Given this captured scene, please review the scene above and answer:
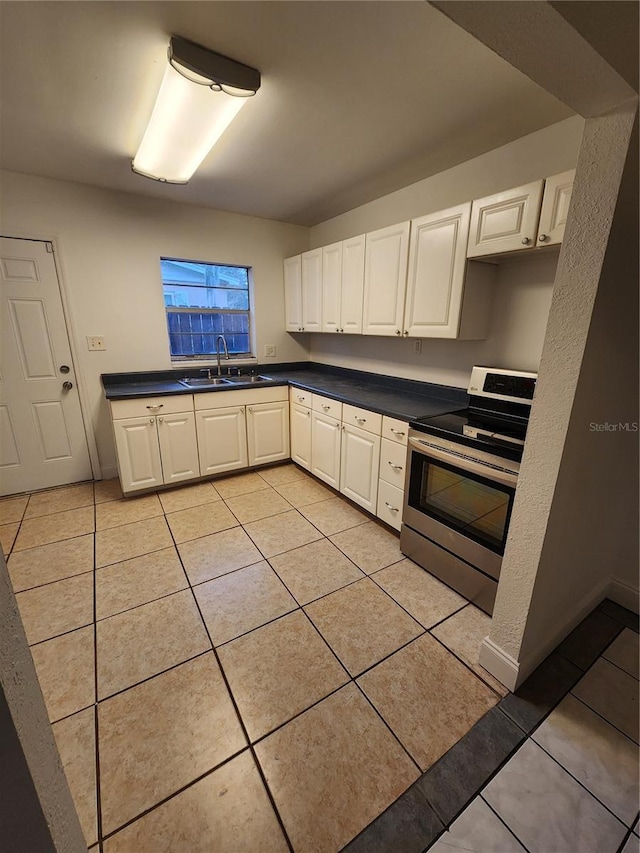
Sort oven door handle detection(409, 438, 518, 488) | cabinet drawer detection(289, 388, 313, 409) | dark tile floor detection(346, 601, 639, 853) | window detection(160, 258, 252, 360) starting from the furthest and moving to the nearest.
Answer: window detection(160, 258, 252, 360) → cabinet drawer detection(289, 388, 313, 409) → oven door handle detection(409, 438, 518, 488) → dark tile floor detection(346, 601, 639, 853)

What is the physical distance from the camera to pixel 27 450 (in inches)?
115

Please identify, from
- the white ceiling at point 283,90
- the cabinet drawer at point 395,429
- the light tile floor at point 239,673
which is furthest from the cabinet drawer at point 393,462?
the white ceiling at point 283,90

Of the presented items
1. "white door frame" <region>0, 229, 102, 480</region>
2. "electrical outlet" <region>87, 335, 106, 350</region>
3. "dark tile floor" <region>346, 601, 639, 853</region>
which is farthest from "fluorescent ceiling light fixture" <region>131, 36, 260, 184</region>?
"dark tile floor" <region>346, 601, 639, 853</region>

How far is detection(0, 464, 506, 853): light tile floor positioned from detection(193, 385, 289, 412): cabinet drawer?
0.99 metres

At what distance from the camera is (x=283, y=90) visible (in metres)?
1.62

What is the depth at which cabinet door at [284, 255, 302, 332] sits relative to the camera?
3.51 metres

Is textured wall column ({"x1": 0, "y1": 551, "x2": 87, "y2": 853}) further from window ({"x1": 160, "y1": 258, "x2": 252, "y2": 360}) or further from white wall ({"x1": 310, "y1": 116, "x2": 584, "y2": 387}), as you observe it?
window ({"x1": 160, "y1": 258, "x2": 252, "y2": 360})

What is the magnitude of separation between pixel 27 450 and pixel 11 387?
0.52 metres

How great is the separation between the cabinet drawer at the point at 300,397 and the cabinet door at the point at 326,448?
5.3 inches

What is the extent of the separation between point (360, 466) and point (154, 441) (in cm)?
164

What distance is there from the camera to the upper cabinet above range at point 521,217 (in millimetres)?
1632

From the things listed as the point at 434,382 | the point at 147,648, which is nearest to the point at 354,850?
the point at 147,648

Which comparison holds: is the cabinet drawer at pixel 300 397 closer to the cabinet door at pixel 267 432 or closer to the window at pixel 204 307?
the cabinet door at pixel 267 432

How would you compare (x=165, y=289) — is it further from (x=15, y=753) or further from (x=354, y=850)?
(x=354, y=850)
